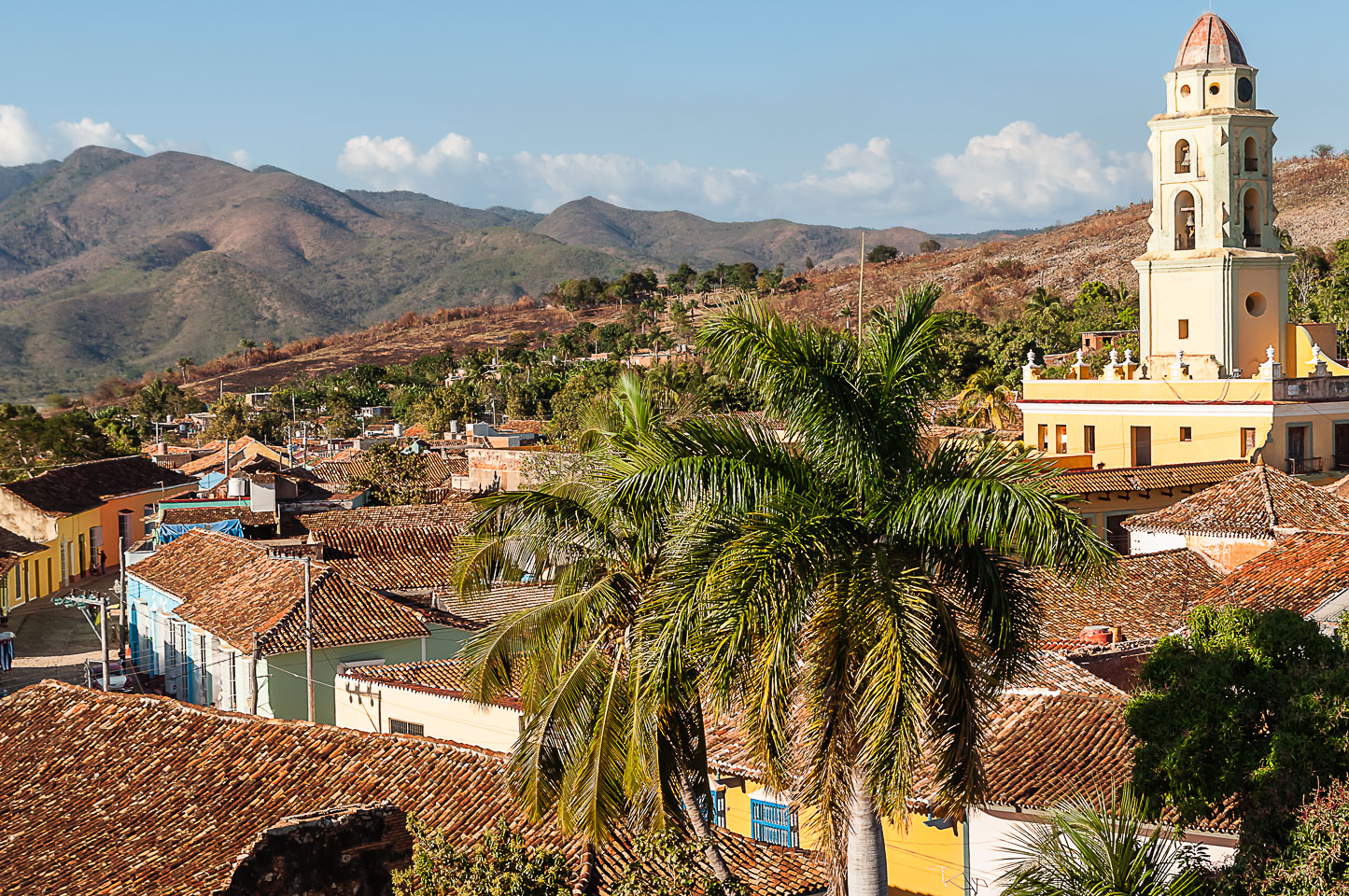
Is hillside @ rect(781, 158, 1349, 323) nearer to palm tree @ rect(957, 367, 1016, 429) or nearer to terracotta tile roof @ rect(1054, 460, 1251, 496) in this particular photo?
palm tree @ rect(957, 367, 1016, 429)

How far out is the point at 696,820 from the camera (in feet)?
34.8

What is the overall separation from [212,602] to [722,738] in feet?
40.1

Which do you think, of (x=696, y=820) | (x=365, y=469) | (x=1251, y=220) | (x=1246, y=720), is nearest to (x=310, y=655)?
(x=696, y=820)

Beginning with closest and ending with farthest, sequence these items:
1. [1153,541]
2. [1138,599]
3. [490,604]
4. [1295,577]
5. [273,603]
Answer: [1295,577] → [1138,599] → [273,603] → [490,604] → [1153,541]

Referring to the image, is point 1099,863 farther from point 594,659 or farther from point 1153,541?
point 1153,541

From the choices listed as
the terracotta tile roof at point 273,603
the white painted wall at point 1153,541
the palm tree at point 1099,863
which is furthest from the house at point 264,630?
the palm tree at point 1099,863

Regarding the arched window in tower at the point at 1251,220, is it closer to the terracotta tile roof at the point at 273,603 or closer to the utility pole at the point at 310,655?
the terracotta tile roof at the point at 273,603

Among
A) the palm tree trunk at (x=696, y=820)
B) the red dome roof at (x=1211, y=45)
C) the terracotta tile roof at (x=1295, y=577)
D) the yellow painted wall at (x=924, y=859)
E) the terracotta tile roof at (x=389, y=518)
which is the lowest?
the yellow painted wall at (x=924, y=859)

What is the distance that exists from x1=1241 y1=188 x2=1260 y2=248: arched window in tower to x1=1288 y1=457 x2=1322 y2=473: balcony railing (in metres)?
6.11

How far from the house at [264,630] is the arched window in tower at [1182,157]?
76.6 ft

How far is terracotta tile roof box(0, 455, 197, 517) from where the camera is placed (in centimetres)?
4634

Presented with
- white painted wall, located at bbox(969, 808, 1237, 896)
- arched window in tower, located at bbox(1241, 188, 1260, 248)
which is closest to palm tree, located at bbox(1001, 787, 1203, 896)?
white painted wall, located at bbox(969, 808, 1237, 896)

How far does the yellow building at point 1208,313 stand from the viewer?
35156 millimetres

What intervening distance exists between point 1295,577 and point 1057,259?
92779 mm
